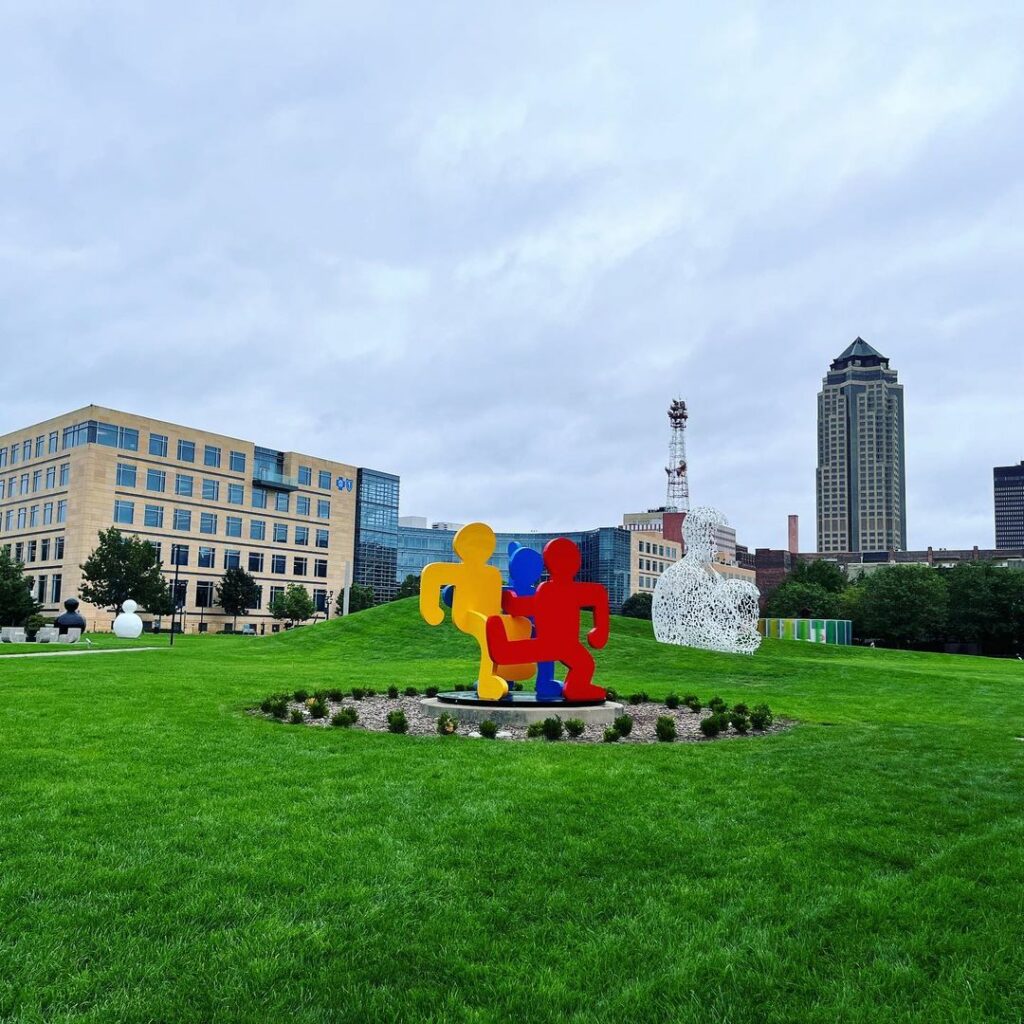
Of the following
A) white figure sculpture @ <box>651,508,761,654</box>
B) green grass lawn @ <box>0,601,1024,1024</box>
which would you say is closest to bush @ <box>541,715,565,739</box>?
green grass lawn @ <box>0,601,1024,1024</box>

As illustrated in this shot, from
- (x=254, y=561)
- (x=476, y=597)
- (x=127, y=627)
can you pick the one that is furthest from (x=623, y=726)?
(x=254, y=561)

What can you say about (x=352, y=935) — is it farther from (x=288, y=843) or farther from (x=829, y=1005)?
(x=829, y=1005)

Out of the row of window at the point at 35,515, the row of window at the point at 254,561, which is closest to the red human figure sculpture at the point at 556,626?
the row of window at the point at 254,561

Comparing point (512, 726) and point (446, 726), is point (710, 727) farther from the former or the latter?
point (446, 726)

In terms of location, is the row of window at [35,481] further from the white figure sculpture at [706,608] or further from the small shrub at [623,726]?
the small shrub at [623,726]

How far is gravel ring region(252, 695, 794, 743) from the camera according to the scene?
43.8 feet

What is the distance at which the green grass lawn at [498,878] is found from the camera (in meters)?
4.39

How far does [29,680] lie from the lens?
1823 cm

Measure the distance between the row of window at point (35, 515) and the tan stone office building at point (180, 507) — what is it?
0.40ft

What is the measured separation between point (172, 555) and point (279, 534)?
13.4m

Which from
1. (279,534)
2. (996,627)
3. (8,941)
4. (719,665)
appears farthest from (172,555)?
(8,941)

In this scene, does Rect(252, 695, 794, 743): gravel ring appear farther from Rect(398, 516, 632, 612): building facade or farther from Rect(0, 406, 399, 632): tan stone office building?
Rect(398, 516, 632, 612): building facade

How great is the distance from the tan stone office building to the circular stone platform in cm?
5094

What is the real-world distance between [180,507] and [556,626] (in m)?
73.4
